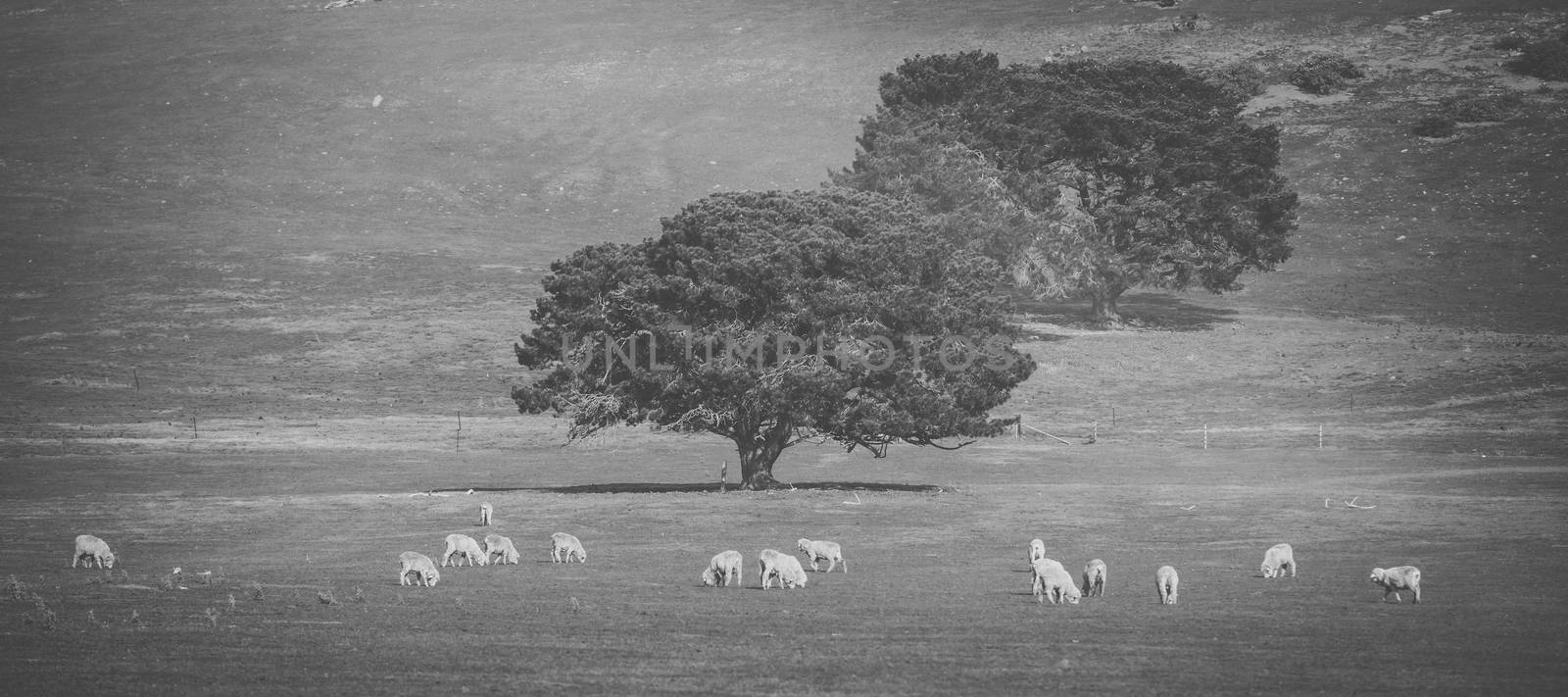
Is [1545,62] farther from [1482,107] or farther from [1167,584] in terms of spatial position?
[1167,584]

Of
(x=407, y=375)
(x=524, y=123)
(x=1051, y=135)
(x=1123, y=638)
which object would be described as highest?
(x=524, y=123)

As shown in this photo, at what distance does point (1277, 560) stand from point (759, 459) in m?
26.2

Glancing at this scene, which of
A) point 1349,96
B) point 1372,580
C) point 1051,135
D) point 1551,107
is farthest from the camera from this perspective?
point 1349,96

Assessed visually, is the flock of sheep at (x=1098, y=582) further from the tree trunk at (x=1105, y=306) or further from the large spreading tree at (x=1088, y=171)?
the tree trunk at (x=1105, y=306)

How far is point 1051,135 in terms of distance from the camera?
103m

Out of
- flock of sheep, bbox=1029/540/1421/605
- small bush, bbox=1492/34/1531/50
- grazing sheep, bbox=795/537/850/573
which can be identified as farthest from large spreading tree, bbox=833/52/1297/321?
small bush, bbox=1492/34/1531/50

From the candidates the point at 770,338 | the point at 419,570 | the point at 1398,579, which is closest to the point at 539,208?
the point at 770,338

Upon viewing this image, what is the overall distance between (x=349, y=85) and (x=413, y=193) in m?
31.3

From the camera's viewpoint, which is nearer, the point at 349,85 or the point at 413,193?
the point at 413,193

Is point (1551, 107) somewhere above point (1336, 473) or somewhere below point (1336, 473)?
above

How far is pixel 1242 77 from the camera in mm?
146875

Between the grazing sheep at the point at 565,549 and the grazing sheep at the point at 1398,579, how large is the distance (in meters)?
18.4

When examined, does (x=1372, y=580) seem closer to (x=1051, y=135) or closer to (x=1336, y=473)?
(x=1336, y=473)

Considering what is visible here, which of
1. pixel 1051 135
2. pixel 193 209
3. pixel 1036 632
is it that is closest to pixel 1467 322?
pixel 1051 135
